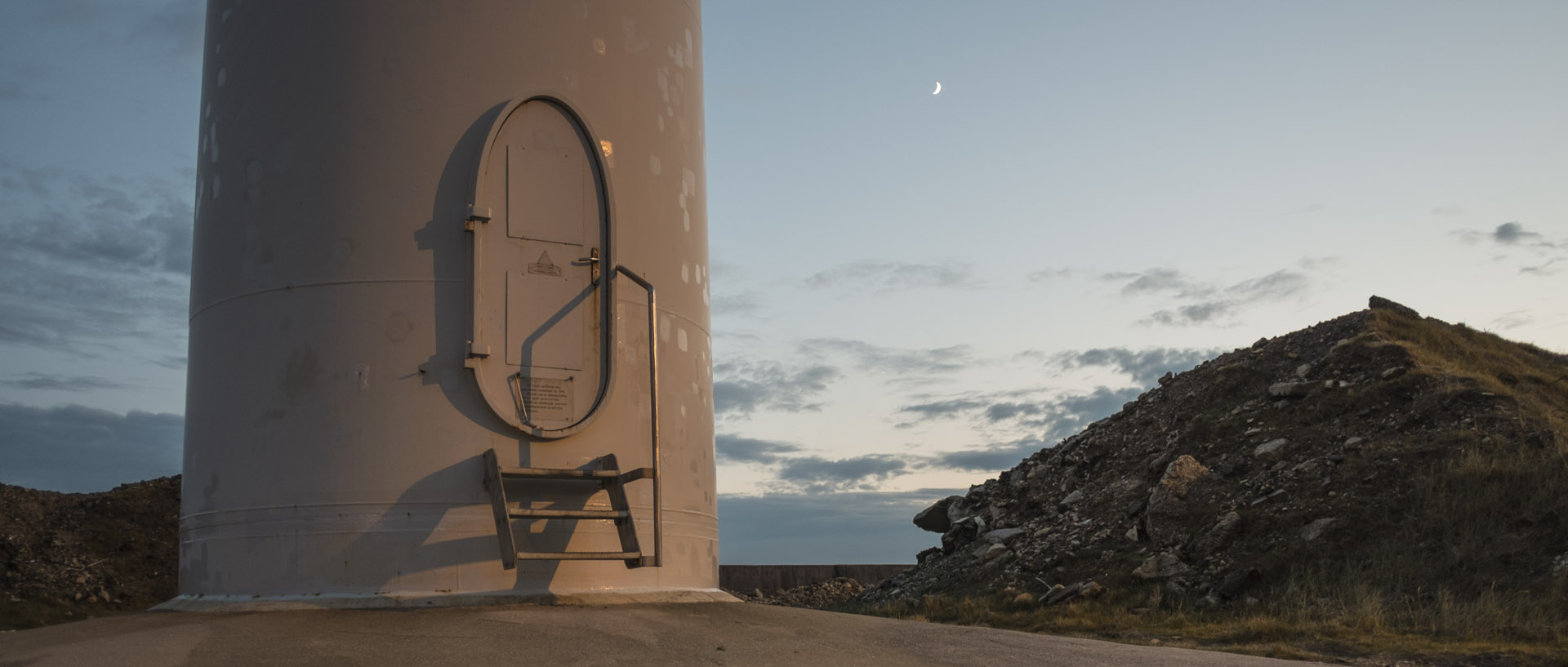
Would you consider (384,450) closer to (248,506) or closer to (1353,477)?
(248,506)

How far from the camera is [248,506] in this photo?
7.37 metres

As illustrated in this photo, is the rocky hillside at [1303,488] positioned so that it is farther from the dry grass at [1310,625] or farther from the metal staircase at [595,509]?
the metal staircase at [595,509]

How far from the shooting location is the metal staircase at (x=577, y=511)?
6.94 metres

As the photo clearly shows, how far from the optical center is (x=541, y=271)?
7.64 meters

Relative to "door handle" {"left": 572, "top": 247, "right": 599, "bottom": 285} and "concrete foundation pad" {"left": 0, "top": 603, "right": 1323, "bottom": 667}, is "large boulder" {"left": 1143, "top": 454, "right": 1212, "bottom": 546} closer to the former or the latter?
"concrete foundation pad" {"left": 0, "top": 603, "right": 1323, "bottom": 667}

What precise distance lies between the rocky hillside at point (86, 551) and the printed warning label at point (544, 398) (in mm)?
7007

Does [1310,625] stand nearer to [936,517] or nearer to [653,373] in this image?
[653,373]

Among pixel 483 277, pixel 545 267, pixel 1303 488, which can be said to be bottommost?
pixel 1303 488

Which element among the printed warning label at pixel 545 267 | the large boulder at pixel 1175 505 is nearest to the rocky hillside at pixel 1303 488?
the large boulder at pixel 1175 505

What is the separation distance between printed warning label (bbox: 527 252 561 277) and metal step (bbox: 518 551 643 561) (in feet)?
6.02

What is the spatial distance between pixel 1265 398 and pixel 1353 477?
3.51 metres

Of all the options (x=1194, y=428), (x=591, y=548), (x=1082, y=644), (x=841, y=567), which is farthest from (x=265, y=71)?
(x=841, y=567)

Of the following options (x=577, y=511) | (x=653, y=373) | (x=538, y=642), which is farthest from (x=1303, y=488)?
(x=538, y=642)

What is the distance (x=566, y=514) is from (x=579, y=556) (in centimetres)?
39
